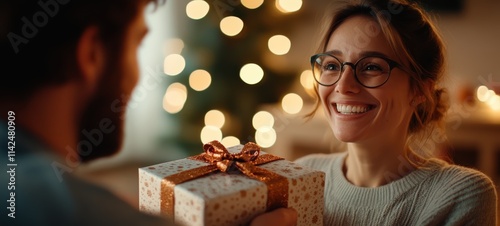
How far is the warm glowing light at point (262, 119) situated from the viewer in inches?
100

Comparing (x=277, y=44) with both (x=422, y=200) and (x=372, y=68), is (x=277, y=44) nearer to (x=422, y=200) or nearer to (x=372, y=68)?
(x=372, y=68)

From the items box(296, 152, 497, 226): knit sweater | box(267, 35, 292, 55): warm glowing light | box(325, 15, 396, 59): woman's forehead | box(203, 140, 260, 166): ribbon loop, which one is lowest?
box(296, 152, 497, 226): knit sweater

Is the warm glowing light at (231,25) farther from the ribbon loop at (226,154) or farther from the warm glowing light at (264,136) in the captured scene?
→ the ribbon loop at (226,154)

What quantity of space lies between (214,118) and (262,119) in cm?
32

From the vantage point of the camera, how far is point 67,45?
1.93ft

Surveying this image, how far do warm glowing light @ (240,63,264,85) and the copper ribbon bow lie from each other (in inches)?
57.0

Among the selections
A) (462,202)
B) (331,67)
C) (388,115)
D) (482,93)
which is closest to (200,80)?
(331,67)

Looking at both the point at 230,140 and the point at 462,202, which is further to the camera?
the point at 230,140

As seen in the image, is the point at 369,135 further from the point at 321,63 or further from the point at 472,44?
the point at 472,44

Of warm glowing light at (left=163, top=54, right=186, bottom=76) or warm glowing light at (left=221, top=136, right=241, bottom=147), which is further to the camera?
warm glowing light at (left=221, top=136, right=241, bottom=147)

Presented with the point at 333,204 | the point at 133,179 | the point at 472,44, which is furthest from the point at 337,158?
the point at 472,44

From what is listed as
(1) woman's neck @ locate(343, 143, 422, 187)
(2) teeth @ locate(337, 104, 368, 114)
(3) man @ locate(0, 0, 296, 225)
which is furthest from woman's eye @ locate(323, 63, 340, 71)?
(3) man @ locate(0, 0, 296, 225)

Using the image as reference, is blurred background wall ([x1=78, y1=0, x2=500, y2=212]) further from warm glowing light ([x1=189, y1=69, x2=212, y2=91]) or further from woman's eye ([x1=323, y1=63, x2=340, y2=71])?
woman's eye ([x1=323, y1=63, x2=340, y2=71])

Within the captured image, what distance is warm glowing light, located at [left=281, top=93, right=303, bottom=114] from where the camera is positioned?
9.73ft
